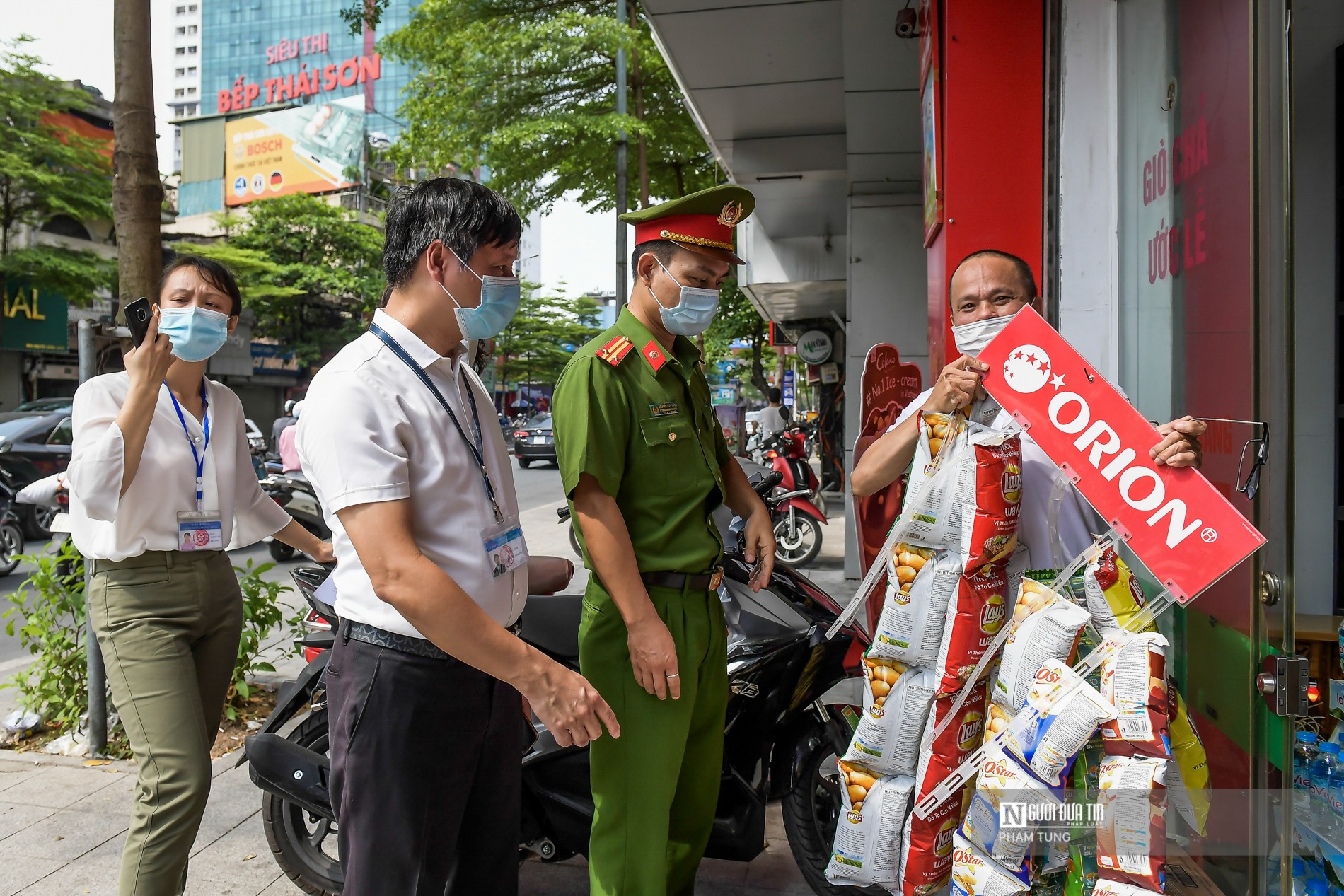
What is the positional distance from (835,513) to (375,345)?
12.8m

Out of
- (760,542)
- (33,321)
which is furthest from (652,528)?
(33,321)

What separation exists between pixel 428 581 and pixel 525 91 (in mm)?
11983

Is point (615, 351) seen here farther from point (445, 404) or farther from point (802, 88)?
point (802, 88)

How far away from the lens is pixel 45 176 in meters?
18.0

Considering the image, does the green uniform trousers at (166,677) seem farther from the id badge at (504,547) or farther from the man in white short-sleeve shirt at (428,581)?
the id badge at (504,547)

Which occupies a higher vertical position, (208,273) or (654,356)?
(208,273)

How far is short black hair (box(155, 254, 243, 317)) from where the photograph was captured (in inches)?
105

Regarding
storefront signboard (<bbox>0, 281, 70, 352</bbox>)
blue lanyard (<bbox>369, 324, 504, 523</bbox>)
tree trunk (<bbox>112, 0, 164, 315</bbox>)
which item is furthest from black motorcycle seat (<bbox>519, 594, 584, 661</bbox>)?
storefront signboard (<bbox>0, 281, 70, 352</bbox>)

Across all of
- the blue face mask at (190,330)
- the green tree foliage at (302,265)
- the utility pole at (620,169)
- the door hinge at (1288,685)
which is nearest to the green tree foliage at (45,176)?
the green tree foliage at (302,265)

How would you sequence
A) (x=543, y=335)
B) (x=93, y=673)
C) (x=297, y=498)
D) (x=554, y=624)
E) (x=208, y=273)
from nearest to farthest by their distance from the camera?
1. (x=208, y=273)
2. (x=554, y=624)
3. (x=93, y=673)
4. (x=297, y=498)
5. (x=543, y=335)

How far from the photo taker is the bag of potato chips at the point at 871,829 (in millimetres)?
2047

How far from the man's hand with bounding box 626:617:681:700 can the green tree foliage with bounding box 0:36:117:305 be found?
809 inches

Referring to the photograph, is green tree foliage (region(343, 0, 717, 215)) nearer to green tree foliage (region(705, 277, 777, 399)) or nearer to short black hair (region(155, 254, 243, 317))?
green tree foliage (region(705, 277, 777, 399))

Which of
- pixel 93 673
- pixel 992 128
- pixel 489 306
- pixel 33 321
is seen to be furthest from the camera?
pixel 33 321
